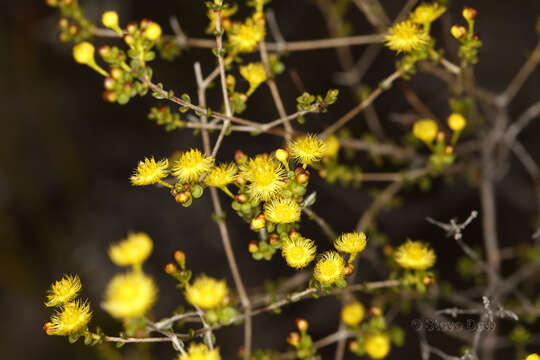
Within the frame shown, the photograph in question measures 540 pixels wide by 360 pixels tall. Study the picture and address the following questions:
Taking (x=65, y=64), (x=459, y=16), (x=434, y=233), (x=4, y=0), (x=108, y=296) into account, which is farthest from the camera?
(x=65, y=64)

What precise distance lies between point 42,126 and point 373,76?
1.37 metres

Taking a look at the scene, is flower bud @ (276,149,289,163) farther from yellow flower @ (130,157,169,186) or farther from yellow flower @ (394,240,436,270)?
yellow flower @ (394,240,436,270)

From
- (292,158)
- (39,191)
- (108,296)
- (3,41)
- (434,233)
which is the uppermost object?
(3,41)

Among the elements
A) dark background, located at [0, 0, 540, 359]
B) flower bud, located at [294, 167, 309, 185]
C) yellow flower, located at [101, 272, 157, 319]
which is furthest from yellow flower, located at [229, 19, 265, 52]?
dark background, located at [0, 0, 540, 359]

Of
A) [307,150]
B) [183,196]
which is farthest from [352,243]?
[183,196]

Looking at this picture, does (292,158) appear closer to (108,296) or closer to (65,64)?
(108,296)

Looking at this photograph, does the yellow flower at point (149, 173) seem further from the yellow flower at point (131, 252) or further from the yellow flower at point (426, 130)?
the yellow flower at point (426, 130)

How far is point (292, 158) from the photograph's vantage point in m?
0.75

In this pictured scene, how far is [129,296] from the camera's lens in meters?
0.51

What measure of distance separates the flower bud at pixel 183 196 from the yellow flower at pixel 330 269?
0.22m

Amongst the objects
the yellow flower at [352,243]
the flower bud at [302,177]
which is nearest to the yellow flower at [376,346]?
the yellow flower at [352,243]

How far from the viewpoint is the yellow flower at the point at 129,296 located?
504 millimetres

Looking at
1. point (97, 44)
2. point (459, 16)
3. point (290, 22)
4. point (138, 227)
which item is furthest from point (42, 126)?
point (459, 16)

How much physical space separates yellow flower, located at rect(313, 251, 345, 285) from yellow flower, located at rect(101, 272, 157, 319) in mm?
262
